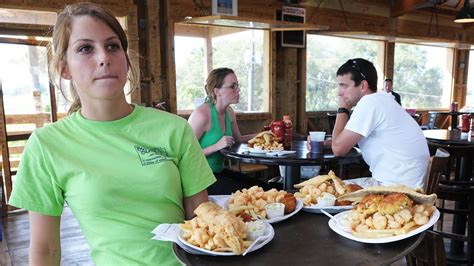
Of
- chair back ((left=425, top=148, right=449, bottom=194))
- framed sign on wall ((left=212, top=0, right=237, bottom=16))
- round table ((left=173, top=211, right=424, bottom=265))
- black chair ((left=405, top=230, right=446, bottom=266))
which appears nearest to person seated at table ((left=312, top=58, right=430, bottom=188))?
chair back ((left=425, top=148, right=449, bottom=194))

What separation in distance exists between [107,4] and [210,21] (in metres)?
1.34

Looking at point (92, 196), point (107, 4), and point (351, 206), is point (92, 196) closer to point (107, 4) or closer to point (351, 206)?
point (351, 206)

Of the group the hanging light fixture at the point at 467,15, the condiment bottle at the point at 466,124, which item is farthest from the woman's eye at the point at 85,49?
the hanging light fixture at the point at 467,15

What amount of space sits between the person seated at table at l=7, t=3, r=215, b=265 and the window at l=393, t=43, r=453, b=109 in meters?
7.40

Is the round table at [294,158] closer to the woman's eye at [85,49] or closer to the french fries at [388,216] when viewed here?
the french fries at [388,216]

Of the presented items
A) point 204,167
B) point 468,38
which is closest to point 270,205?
point 204,167

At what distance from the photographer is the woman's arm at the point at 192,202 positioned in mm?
1312

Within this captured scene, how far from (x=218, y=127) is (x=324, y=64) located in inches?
163

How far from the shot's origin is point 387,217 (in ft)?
3.59

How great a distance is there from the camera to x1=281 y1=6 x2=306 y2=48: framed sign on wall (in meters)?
5.75

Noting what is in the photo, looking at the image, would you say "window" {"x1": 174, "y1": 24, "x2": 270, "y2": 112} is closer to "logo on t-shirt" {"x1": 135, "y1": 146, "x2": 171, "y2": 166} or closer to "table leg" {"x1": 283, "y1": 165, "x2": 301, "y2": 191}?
"table leg" {"x1": 283, "y1": 165, "x2": 301, "y2": 191}

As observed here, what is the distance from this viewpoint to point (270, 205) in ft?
4.11

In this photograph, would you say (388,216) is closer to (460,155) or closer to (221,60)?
(460,155)

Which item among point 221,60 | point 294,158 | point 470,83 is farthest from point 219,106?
point 470,83
